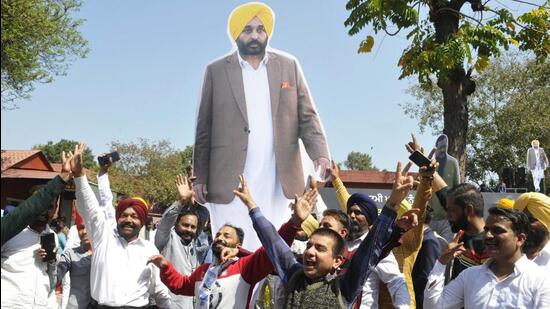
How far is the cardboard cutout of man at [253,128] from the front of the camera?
6.44 m

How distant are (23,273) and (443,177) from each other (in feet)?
12.6

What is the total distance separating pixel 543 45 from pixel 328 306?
6870mm

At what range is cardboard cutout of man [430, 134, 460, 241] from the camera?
5465mm

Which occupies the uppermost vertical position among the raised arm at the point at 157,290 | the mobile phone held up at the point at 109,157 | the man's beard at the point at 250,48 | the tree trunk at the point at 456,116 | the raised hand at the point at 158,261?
the man's beard at the point at 250,48

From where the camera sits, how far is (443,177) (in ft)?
19.2

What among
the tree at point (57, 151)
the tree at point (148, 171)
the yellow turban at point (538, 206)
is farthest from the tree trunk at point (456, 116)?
the tree at point (57, 151)

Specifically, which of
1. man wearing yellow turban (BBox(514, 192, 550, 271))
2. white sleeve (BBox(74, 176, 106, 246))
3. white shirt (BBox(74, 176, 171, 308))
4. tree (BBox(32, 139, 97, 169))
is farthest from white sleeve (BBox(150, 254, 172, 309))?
tree (BBox(32, 139, 97, 169))

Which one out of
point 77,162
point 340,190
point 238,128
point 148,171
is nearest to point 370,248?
point 77,162

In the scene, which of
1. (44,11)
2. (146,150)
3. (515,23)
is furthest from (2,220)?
(146,150)

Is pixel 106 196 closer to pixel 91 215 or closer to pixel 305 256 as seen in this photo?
pixel 91 215

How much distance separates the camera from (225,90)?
21.3 feet

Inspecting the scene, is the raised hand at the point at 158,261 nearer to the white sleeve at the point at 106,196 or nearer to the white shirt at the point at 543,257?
the white sleeve at the point at 106,196

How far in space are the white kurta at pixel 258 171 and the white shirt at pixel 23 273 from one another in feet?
6.17

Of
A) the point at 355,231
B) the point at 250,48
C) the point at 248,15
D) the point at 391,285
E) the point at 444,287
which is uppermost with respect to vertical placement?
the point at 248,15
